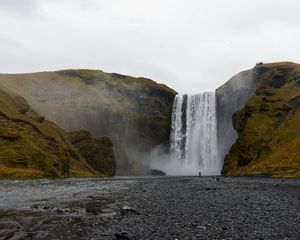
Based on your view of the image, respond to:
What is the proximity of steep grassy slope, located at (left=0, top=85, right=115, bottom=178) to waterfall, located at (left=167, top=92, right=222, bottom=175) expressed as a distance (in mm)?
34820

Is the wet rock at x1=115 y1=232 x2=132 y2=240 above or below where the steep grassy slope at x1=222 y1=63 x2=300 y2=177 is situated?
below

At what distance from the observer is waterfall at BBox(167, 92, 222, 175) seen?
5142 inches

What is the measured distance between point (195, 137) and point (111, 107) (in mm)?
39967

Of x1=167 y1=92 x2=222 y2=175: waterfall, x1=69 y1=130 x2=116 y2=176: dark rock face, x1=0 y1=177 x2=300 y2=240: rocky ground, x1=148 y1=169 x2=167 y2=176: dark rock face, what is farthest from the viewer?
x1=148 y1=169 x2=167 y2=176: dark rock face

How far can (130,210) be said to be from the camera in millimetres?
24141

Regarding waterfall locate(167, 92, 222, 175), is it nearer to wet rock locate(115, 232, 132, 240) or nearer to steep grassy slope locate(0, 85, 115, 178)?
steep grassy slope locate(0, 85, 115, 178)

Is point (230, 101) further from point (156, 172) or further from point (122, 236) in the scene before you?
point (122, 236)

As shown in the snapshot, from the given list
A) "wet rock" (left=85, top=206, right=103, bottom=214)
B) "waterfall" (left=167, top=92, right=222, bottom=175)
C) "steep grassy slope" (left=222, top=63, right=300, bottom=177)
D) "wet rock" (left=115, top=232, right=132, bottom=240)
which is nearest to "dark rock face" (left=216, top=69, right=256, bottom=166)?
"waterfall" (left=167, top=92, right=222, bottom=175)

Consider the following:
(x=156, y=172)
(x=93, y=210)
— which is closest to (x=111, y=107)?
(x=156, y=172)

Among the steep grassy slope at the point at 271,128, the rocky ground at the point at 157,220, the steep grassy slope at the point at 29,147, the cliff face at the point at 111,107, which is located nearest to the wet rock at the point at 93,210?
the rocky ground at the point at 157,220

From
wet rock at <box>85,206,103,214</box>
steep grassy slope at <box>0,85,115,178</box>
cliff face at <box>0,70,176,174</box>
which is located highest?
cliff face at <box>0,70,176,174</box>

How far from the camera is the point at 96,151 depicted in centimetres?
12888

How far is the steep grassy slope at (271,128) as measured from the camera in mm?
80419

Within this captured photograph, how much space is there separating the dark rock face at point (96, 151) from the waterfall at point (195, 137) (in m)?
26.0
